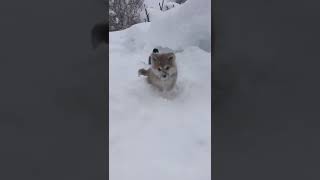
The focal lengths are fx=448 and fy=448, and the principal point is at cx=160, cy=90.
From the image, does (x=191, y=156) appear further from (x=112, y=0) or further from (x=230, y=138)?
(x=112, y=0)

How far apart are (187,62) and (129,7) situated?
87 centimetres

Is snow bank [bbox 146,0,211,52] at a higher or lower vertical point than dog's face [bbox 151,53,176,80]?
higher

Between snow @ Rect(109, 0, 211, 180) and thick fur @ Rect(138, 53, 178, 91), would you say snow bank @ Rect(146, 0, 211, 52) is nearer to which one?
snow @ Rect(109, 0, 211, 180)

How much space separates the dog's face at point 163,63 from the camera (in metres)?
2.12
